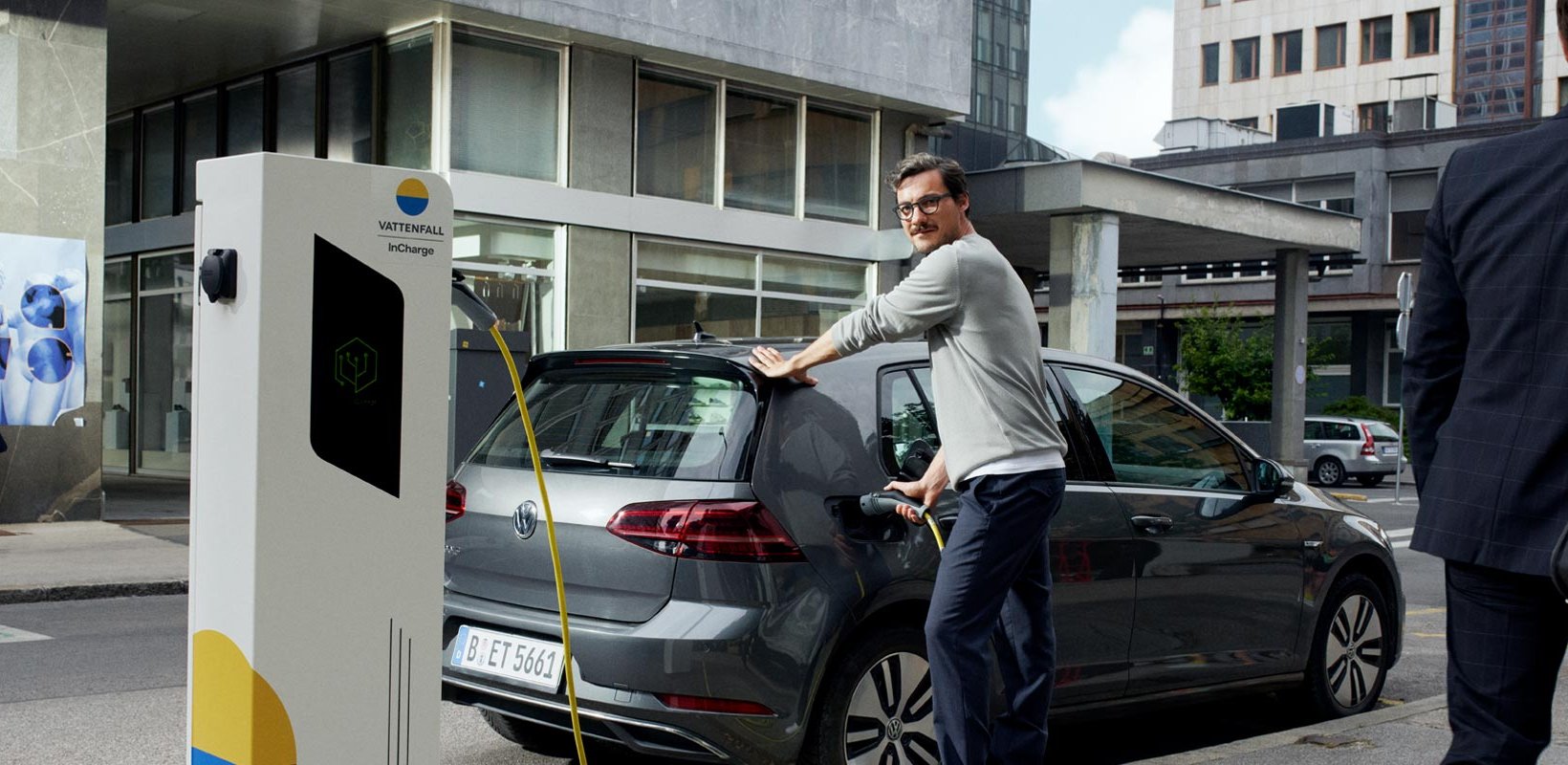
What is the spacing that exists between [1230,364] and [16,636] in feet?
118

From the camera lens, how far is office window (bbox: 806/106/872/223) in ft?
67.5

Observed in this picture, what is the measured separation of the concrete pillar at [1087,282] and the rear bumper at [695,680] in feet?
59.3

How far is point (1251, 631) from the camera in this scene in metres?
5.88

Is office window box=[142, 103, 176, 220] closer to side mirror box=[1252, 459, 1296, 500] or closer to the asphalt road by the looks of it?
the asphalt road

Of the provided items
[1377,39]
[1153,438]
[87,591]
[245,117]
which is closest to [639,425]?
[1153,438]

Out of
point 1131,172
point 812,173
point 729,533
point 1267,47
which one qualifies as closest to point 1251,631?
point 729,533

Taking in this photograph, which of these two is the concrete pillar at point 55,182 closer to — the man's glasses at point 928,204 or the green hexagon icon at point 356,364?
the man's glasses at point 928,204

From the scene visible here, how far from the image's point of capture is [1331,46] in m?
56.4

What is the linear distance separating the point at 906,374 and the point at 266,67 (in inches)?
637

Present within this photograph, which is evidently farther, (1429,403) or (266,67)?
(266,67)

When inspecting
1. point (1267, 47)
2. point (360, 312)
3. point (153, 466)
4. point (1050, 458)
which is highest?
point (1267, 47)

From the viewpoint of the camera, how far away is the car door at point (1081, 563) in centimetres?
497

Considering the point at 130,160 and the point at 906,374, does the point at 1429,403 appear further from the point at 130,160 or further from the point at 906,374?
the point at 130,160

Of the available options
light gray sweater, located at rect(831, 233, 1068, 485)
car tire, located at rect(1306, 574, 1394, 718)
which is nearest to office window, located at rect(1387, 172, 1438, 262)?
car tire, located at rect(1306, 574, 1394, 718)
